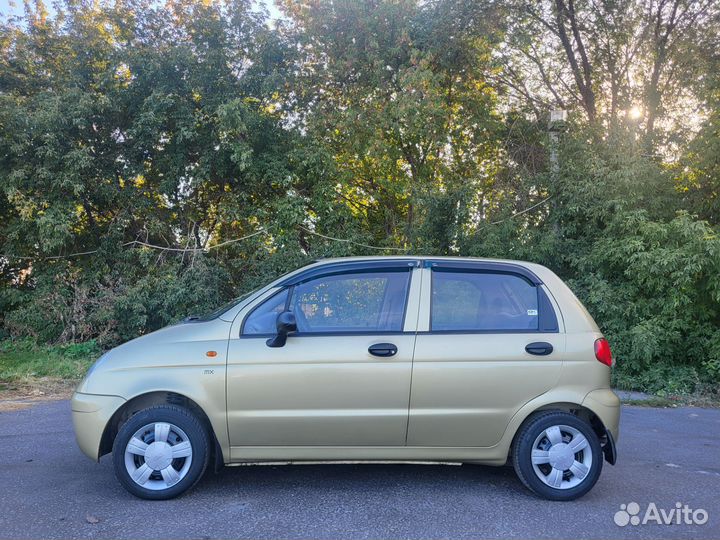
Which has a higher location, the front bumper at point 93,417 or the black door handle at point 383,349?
the black door handle at point 383,349

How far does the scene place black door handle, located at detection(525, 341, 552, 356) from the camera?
4.27 m

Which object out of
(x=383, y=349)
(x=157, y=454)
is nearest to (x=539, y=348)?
(x=383, y=349)

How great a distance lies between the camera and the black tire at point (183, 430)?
4.09 meters

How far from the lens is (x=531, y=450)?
4.20 m

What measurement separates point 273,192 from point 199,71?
9.28 feet

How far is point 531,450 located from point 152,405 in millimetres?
2707

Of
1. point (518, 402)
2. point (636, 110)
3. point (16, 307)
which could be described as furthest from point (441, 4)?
point (16, 307)

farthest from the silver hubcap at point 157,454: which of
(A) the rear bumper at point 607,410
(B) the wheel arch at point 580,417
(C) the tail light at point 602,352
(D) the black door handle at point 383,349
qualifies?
(C) the tail light at point 602,352

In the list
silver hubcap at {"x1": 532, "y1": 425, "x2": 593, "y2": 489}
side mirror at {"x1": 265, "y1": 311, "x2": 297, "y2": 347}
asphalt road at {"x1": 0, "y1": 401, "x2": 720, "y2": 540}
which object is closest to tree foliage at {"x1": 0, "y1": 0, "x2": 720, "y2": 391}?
asphalt road at {"x1": 0, "y1": 401, "x2": 720, "y2": 540}

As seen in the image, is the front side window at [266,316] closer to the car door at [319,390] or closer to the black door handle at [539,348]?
the car door at [319,390]

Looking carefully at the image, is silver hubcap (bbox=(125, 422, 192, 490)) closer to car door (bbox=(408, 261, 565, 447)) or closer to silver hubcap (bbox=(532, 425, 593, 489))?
car door (bbox=(408, 261, 565, 447))

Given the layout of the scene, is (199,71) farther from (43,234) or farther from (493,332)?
(493,332)

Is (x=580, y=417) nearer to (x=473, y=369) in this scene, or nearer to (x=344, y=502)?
(x=473, y=369)

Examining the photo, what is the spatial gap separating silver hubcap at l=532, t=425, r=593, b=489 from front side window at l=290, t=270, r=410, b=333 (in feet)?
4.32
